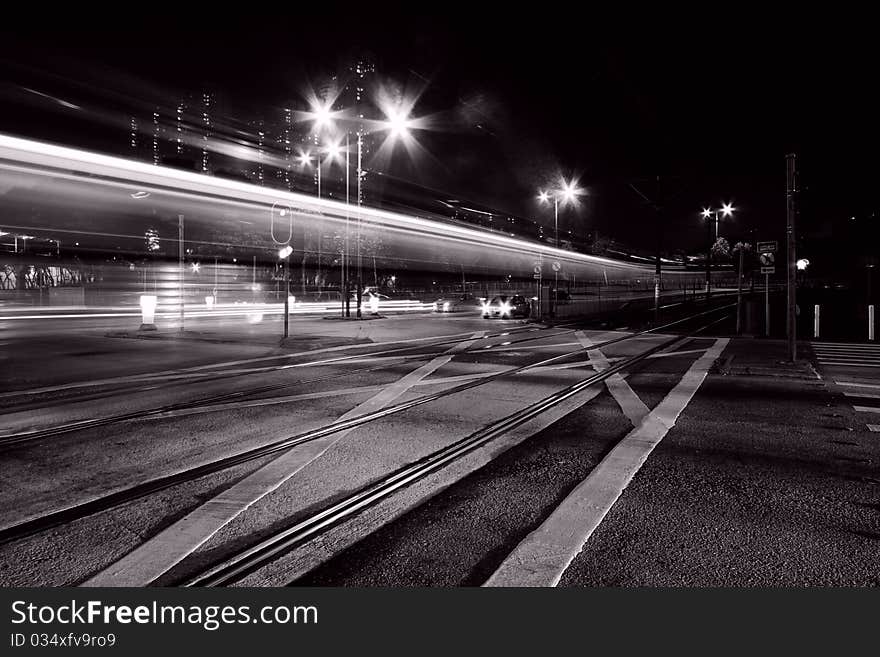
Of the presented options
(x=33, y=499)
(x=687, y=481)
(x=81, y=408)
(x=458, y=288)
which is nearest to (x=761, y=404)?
(x=687, y=481)

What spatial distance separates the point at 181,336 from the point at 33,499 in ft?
47.0

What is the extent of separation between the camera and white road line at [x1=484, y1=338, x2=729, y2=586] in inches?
122

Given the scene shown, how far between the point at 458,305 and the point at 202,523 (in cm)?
3519

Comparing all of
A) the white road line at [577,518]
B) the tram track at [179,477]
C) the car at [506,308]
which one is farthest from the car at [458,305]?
the white road line at [577,518]

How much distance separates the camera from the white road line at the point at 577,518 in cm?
309

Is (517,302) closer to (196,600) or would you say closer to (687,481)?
(687,481)

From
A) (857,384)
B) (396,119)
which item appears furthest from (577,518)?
(396,119)

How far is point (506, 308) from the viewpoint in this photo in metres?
29.5

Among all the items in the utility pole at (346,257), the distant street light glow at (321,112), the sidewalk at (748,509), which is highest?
the distant street light glow at (321,112)

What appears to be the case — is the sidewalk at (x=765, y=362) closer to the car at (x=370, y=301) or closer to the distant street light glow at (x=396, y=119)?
the distant street light glow at (x=396, y=119)

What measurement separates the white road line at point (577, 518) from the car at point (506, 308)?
22590 millimetres

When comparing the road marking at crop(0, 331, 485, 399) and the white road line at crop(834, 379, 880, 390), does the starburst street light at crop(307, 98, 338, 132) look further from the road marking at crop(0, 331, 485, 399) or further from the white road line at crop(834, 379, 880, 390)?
the white road line at crop(834, 379, 880, 390)

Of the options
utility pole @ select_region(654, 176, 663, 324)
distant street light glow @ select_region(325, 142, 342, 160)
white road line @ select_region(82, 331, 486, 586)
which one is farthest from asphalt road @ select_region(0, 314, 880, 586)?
distant street light glow @ select_region(325, 142, 342, 160)

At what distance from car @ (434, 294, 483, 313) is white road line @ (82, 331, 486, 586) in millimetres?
30805
